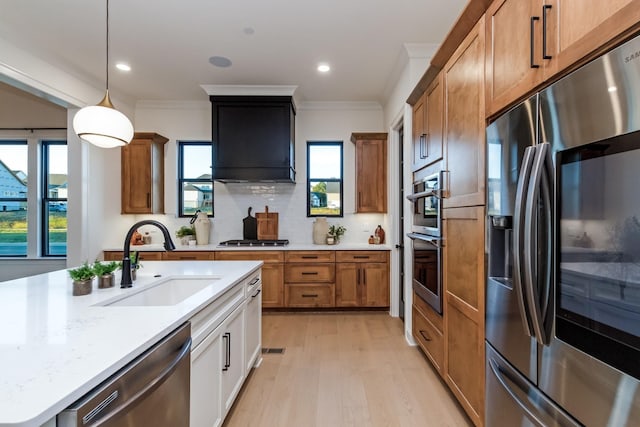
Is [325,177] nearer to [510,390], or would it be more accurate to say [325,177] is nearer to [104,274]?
[104,274]

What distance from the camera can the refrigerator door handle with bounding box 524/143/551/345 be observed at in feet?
3.44

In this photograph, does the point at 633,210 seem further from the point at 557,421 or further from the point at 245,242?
the point at 245,242

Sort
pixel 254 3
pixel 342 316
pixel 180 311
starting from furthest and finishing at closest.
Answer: pixel 342 316 → pixel 254 3 → pixel 180 311

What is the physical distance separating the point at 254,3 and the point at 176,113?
2693 millimetres

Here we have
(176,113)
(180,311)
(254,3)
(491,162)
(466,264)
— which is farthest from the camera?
(176,113)

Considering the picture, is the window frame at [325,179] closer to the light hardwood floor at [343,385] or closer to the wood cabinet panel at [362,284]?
the wood cabinet panel at [362,284]

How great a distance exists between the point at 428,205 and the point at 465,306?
0.92 m

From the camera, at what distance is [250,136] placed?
398cm

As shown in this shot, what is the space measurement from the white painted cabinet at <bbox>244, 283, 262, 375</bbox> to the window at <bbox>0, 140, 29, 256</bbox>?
450 centimetres

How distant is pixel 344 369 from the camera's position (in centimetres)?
255

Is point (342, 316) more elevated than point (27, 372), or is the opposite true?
point (27, 372)

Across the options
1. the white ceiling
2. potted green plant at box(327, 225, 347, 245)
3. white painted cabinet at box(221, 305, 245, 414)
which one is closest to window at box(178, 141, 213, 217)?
the white ceiling

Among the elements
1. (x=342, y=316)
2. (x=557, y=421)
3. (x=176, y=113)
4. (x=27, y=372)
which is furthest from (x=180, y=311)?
(x=176, y=113)

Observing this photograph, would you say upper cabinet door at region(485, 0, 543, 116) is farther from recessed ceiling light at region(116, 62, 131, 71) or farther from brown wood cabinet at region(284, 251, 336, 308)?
recessed ceiling light at region(116, 62, 131, 71)
